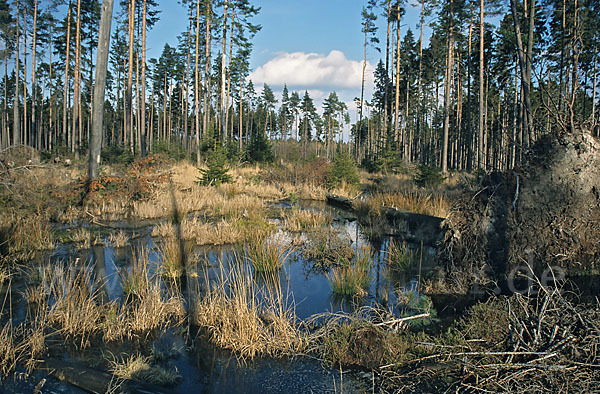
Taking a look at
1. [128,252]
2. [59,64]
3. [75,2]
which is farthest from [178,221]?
[59,64]

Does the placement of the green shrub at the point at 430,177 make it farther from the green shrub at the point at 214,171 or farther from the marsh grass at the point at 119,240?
the marsh grass at the point at 119,240

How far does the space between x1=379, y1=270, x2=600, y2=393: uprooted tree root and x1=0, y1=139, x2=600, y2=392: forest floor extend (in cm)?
1

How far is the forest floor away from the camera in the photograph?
3.20 m

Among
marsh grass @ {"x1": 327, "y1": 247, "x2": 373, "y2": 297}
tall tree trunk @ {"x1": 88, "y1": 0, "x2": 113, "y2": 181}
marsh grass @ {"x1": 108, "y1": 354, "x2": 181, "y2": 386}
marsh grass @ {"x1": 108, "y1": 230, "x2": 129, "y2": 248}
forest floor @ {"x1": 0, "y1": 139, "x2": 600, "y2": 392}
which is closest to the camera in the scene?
forest floor @ {"x1": 0, "y1": 139, "x2": 600, "y2": 392}

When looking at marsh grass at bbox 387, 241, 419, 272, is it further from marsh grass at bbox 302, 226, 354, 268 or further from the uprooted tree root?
the uprooted tree root

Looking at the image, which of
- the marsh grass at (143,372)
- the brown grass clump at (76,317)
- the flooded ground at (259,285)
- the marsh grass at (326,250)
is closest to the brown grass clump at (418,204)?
the flooded ground at (259,285)

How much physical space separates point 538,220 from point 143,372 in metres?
5.60

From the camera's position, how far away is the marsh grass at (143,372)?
11.7 feet

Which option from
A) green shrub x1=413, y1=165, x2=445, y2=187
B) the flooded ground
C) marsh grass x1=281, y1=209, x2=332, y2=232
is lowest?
the flooded ground

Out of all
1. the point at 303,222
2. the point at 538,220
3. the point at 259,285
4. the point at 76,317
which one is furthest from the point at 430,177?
the point at 76,317

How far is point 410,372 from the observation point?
3.43 metres

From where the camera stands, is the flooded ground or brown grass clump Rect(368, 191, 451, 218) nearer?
the flooded ground

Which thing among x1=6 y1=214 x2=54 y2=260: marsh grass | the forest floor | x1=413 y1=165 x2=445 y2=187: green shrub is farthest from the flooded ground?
x1=413 y1=165 x2=445 y2=187: green shrub

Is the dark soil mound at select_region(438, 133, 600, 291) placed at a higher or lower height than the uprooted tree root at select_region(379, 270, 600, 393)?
higher
